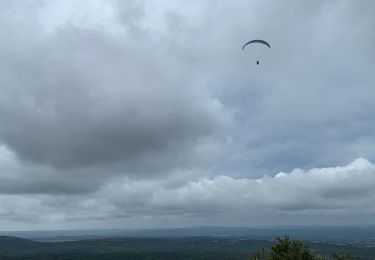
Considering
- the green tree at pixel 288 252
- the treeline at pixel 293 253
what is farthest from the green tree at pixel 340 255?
the green tree at pixel 288 252

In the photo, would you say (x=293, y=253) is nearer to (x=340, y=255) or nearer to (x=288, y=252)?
(x=288, y=252)

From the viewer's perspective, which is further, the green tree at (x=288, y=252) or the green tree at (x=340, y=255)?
the green tree at (x=340, y=255)

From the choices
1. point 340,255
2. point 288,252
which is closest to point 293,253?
point 288,252

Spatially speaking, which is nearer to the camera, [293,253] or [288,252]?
[293,253]

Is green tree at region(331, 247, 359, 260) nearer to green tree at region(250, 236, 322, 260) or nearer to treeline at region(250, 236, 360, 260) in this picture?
treeline at region(250, 236, 360, 260)

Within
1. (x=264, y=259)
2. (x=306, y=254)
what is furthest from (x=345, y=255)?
(x=264, y=259)

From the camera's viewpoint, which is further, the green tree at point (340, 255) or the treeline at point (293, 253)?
the green tree at point (340, 255)

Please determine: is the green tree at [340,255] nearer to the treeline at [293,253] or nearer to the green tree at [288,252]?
the treeline at [293,253]

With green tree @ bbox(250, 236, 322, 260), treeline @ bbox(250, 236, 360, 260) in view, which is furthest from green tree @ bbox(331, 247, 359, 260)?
green tree @ bbox(250, 236, 322, 260)

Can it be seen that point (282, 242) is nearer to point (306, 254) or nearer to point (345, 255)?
point (306, 254)

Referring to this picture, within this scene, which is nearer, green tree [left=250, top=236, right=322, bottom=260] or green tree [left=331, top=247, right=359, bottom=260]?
green tree [left=250, top=236, right=322, bottom=260]

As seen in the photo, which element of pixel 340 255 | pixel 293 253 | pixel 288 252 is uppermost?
pixel 288 252
